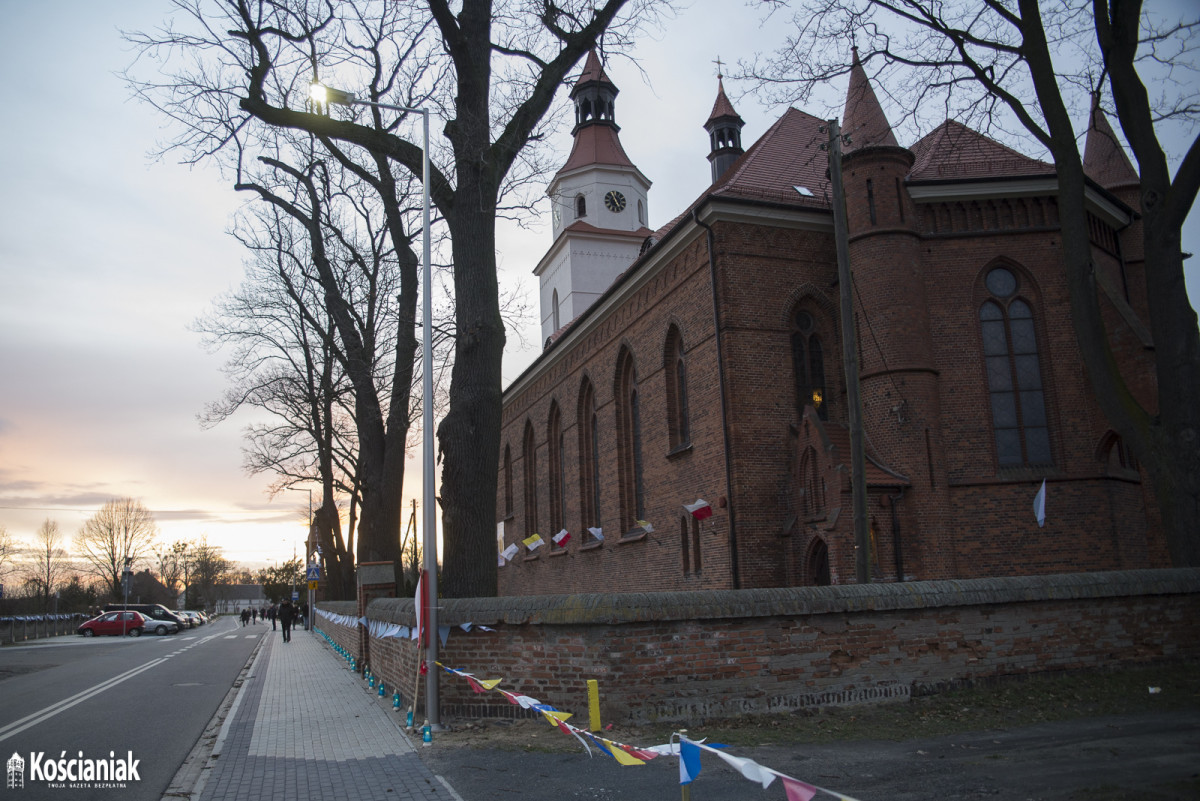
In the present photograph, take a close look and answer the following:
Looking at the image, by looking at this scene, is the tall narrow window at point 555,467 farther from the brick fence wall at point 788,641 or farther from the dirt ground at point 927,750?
the dirt ground at point 927,750

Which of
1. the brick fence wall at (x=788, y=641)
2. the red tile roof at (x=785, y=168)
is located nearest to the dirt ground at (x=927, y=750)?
the brick fence wall at (x=788, y=641)

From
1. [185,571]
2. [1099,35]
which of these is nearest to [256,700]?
[1099,35]

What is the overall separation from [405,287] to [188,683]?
8697 mm

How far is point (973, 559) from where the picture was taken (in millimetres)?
16797

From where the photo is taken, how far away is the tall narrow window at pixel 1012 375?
17.9m

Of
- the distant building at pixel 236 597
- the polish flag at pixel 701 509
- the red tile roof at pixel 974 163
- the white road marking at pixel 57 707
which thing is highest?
the red tile roof at pixel 974 163

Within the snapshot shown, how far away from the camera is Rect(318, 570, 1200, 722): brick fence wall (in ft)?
28.2

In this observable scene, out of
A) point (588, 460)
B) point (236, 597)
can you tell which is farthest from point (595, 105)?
point (236, 597)

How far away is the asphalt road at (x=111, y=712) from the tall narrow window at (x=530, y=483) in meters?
13.3

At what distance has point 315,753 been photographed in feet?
27.5

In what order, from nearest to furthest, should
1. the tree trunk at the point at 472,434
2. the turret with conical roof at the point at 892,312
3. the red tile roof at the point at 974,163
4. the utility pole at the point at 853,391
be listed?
the tree trunk at the point at 472,434 < the utility pole at the point at 853,391 < the turret with conical roof at the point at 892,312 < the red tile roof at the point at 974,163

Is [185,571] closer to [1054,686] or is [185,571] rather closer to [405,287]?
[405,287]

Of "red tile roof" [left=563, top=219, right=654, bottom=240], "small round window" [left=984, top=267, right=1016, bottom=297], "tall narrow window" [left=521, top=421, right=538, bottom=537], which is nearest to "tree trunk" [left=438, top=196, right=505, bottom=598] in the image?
"small round window" [left=984, top=267, right=1016, bottom=297]

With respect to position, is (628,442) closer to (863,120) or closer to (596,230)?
(863,120)
